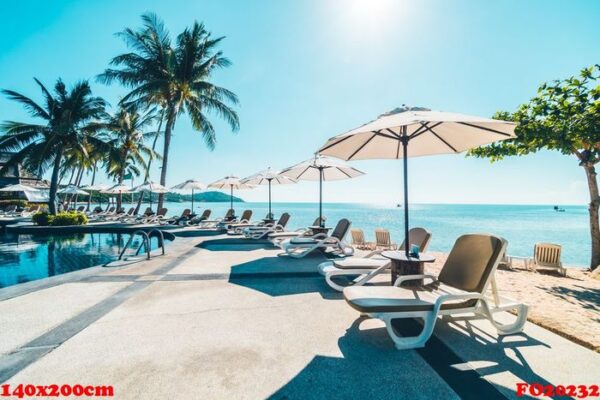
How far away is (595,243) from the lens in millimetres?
8477

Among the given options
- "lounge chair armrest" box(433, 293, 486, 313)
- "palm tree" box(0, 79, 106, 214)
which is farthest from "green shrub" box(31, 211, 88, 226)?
"lounge chair armrest" box(433, 293, 486, 313)

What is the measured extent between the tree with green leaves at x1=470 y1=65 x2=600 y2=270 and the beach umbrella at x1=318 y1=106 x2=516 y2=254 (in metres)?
4.14

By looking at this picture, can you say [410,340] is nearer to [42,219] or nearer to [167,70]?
[167,70]

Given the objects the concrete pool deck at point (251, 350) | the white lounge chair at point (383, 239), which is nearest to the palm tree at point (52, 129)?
the concrete pool deck at point (251, 350)

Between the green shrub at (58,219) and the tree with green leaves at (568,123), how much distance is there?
20120mm

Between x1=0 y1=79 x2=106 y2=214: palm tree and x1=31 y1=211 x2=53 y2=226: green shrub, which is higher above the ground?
x1=0 y1=79 x2=106 y2=214: palm tree

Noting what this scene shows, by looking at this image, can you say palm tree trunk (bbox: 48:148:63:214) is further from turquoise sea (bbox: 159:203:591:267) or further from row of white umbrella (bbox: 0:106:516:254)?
turquoise sea (bbox: 159:203:591:267)

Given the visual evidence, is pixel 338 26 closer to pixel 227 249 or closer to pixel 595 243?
pixel 227 249

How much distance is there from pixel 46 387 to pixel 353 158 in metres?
4.90

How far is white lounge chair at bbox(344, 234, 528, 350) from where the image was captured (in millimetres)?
2588

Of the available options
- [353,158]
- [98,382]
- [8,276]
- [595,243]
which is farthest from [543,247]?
[8,276]

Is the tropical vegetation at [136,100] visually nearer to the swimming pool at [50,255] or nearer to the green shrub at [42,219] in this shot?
the green shrub at [42,219]

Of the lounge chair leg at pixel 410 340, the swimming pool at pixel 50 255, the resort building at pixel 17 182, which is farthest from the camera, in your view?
the resort building at pixel 17 182

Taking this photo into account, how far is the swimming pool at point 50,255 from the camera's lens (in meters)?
6.42
